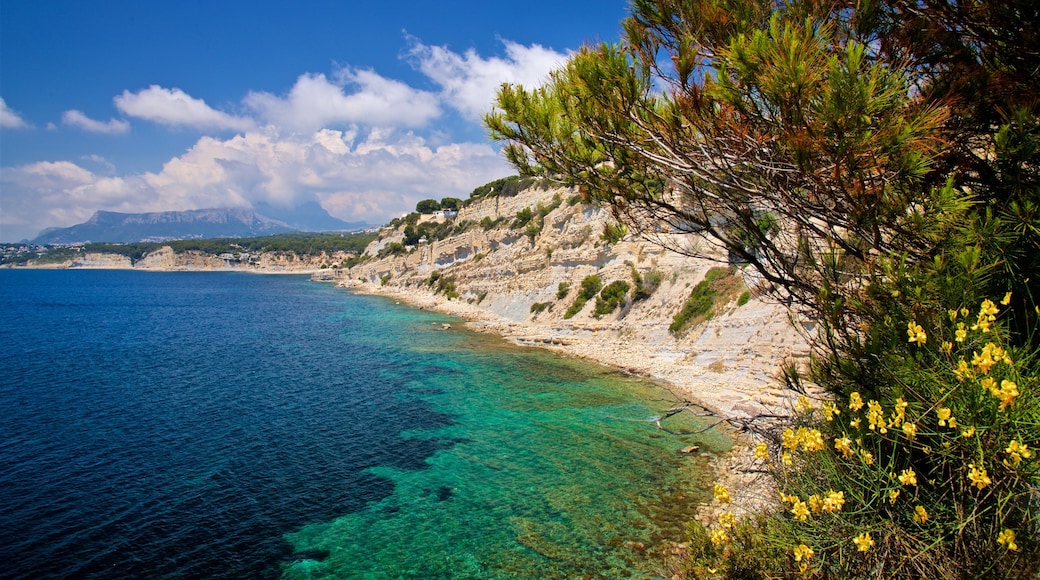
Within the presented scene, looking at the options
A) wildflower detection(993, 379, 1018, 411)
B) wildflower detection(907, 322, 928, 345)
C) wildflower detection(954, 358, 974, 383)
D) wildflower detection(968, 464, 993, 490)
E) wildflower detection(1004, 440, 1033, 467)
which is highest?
wildflower detection(907, 322, 928, 345)

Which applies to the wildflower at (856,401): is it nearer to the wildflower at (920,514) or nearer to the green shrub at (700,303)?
the wildflower at (920,514)

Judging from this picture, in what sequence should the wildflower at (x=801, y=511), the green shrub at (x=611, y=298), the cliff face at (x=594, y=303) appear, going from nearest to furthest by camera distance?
the wildflower at (x=801, y=511) → the cliff face at (x=594, y=303) → the green shrub at (x=611, y=298)

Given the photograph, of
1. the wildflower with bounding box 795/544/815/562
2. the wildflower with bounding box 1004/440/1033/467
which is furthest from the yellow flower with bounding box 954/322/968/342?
the wildflower with bounding box 795/544/815/562

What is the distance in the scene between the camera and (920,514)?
13.1 ft

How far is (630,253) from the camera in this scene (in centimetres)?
3678

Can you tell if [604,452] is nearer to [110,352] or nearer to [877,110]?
[877,110]

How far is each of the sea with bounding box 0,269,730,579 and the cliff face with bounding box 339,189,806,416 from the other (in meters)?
2.69

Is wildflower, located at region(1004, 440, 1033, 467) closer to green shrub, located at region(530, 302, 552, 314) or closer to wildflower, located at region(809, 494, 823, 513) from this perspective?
wildflower, located at region(809, 494, 823, 513)

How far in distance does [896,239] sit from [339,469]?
14.0m

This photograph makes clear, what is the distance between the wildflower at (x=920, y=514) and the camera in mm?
3915

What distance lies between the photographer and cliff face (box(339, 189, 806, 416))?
21281mm

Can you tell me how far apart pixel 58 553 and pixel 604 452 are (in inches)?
493

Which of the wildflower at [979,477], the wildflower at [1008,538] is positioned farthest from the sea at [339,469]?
the wildflower at [979,477]

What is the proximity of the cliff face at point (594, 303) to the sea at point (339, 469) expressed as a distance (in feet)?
8.83
